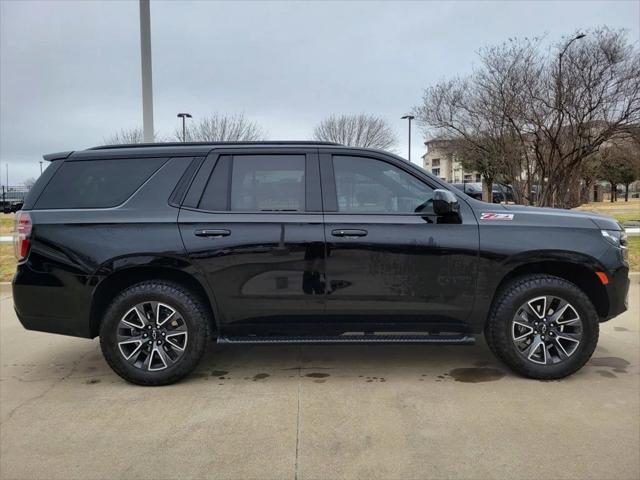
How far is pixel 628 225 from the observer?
49.2 feet

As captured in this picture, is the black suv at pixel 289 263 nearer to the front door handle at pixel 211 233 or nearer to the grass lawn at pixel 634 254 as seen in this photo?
the front door handle at pixel 211 233

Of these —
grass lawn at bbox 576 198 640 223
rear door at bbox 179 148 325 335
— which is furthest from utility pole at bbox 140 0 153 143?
grass lawn at bbox 576 198 640 223

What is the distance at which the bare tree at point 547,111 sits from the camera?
14.6m

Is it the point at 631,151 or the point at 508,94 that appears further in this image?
the point at 631,151

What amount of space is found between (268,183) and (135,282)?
1.34m

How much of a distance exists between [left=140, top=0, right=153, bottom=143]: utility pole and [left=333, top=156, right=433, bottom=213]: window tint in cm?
552

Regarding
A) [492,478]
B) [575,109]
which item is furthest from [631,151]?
[492,478]

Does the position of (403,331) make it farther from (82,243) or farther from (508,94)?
(508,94)

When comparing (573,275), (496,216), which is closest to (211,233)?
(496,216)

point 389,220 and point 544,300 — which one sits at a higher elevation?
point 389,220

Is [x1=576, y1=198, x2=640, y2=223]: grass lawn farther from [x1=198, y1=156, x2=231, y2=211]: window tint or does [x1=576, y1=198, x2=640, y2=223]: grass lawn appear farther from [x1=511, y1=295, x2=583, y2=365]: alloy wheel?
[x1=198, y1=156, x2=231, y2=211]: window tint

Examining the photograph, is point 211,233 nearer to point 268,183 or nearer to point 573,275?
point 268,183

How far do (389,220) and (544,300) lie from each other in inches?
54.6

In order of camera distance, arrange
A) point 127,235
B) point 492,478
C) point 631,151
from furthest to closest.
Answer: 1. point 631,151
2. point 127,235
3. point 492,478
